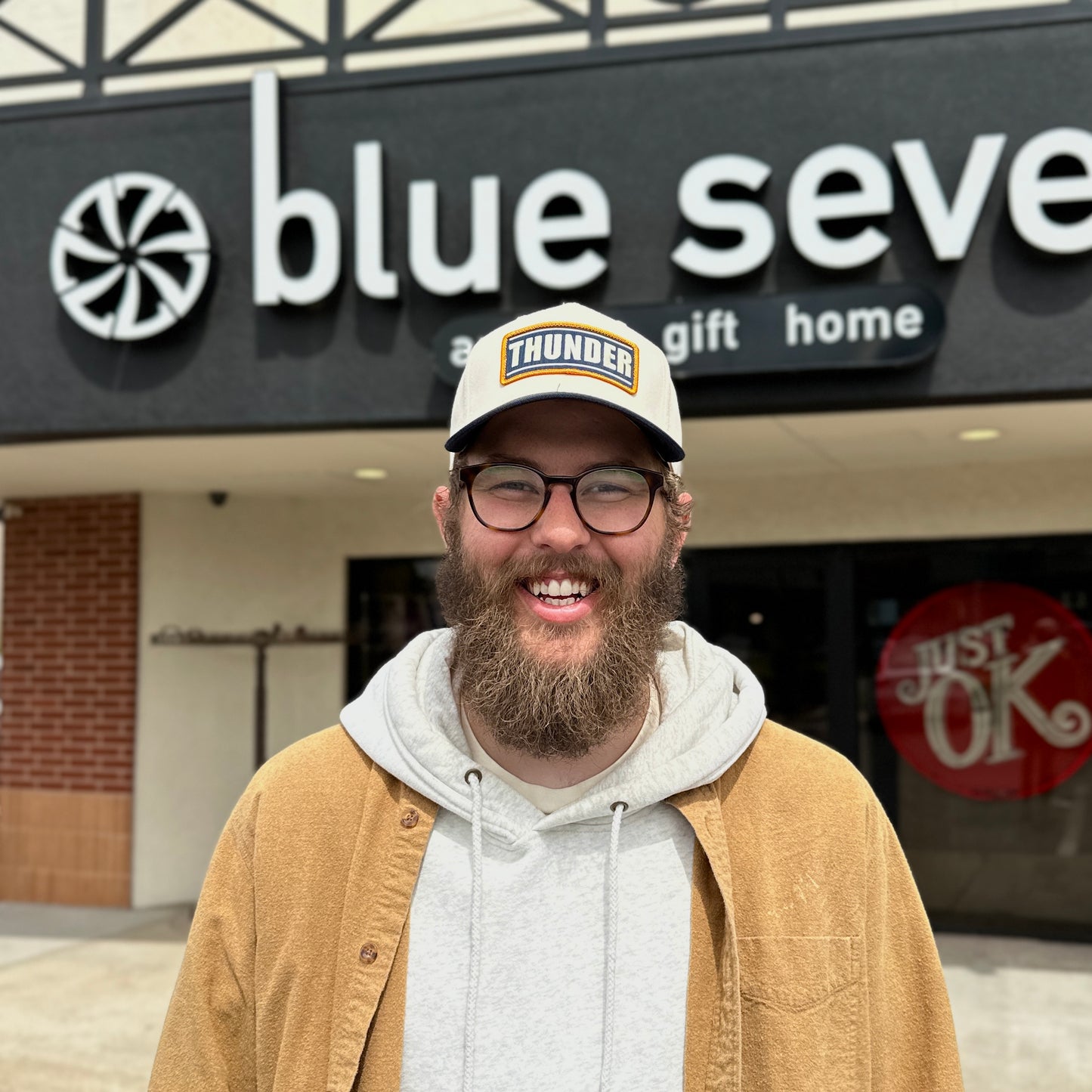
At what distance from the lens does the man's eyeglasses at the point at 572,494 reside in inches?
62.8

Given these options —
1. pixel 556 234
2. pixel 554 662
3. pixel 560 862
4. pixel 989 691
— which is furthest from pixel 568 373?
pixel 989 691

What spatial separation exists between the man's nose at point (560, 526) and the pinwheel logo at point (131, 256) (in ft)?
13.6

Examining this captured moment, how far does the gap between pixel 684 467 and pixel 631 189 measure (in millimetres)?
1947

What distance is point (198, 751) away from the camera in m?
7.35

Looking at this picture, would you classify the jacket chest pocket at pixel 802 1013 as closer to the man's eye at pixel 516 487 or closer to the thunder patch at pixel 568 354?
the man's eye at pixel 516 487

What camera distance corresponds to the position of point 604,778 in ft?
5.31

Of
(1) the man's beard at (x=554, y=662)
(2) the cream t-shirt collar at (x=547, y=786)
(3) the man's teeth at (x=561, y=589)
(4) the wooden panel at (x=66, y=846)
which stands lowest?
(4) the wooden panel at (x=66, y=846)

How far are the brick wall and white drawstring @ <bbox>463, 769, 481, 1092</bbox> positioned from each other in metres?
6.08

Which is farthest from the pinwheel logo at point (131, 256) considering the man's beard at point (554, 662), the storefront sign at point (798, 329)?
the man's beard at point (554, 662)

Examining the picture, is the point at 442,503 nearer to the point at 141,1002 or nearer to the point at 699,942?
the point at 699,942

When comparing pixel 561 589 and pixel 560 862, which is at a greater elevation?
pixel 561 589

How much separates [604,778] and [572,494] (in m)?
0.42

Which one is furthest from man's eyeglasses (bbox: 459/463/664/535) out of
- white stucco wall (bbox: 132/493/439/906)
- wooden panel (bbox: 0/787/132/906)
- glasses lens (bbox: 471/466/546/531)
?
wooden panel (bbox: 0/787/132/906)

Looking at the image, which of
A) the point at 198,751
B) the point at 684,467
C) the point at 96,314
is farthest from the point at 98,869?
the point at 684,467
